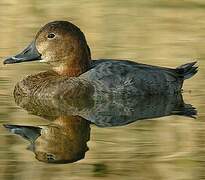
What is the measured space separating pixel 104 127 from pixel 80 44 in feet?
6.65

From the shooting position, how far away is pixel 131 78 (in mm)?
11969

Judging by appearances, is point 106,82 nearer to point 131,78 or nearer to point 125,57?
point 131,78

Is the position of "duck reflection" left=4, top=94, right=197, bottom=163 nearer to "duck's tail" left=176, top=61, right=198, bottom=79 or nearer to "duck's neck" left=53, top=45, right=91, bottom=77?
"duck's tail" left=176, top=61, right=198, bottom=79

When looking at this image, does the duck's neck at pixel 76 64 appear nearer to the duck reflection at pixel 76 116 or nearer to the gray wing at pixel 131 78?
the gray wing at pixel 131 78

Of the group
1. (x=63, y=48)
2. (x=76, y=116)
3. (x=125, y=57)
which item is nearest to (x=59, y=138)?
(x=76, y=116)

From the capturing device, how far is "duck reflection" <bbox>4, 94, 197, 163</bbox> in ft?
30.8

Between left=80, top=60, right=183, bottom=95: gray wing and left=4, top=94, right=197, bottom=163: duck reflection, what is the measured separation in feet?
0.38

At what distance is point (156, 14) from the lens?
17.4 m

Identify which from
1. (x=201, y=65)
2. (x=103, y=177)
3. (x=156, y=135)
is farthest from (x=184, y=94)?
(x=103, y=177)

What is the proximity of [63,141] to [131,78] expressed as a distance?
2432mm

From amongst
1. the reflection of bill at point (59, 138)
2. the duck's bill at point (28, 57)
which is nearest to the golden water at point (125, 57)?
the reflection of bill at point (59, 138)

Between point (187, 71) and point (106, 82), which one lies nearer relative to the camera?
point (106, 82)

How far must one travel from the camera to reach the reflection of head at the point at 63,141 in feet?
29.9

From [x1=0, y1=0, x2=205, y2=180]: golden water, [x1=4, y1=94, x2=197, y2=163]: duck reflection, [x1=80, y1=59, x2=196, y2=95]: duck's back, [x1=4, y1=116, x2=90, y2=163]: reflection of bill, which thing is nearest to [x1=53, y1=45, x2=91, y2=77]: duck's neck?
[x1=80, y1=59, x2=196, y2=95]: duck's back
